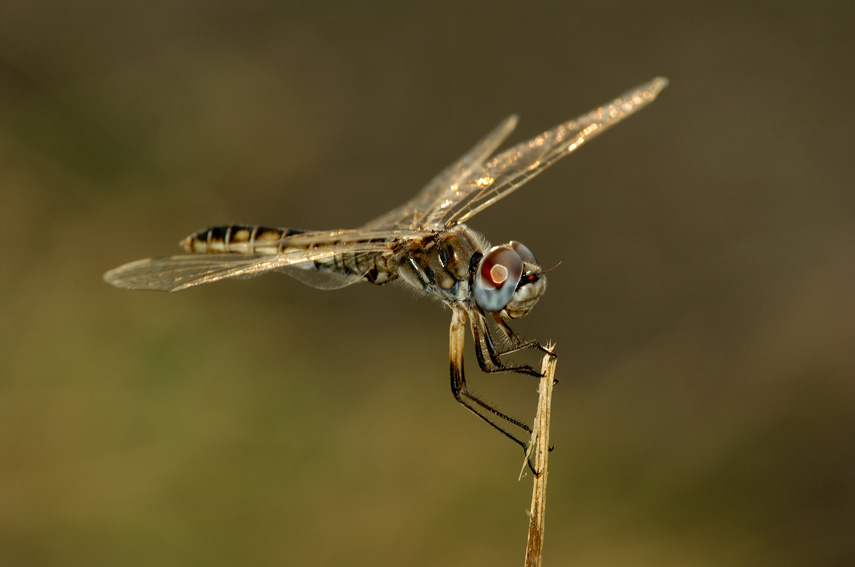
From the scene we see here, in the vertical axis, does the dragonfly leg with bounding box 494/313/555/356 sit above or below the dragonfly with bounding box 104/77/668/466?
below

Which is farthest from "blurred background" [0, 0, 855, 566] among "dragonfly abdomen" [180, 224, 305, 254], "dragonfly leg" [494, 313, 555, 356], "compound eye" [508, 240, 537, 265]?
"compound eye" [508, 240, 537, 265]

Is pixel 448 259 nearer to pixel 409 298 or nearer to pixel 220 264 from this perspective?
pixel 220 264

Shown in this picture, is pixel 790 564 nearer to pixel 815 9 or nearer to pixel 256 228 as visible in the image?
pixel 256 228

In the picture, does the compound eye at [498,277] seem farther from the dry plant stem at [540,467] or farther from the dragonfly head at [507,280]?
the dry plant stem at [540,467]

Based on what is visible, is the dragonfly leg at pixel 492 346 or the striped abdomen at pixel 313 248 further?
the striped abdomen at pixel 313 248

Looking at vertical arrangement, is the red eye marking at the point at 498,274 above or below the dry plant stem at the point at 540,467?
above

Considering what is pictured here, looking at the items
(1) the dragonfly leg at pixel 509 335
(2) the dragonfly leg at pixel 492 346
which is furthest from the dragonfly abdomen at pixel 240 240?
(1) the dragonfly leg at pixel 509 335

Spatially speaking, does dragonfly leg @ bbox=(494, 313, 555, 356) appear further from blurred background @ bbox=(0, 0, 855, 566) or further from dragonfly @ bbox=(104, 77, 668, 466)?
blurred background @ bbox=(0, 0, 855, 566)

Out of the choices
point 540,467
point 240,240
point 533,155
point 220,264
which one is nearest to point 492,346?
point 540,467
